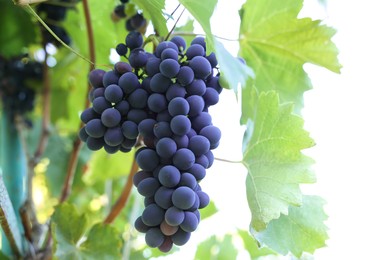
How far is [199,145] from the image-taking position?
1.74ft

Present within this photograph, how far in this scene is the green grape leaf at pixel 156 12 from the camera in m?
0.57

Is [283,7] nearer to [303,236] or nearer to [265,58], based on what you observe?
[265,58]

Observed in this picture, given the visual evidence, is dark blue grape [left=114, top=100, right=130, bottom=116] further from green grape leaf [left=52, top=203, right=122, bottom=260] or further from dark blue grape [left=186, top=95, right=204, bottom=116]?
green grape leaf [left=52, top=203, right=122, bottom=260]

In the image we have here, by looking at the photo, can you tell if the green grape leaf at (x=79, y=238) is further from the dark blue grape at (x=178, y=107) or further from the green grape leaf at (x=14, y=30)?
the green grape leaf at (x=14, y=30)

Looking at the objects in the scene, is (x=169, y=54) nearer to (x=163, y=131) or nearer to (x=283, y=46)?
(x=163, y=131)

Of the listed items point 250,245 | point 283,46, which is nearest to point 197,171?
point 283,46

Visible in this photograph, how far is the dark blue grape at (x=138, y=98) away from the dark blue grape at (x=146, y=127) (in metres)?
0.02

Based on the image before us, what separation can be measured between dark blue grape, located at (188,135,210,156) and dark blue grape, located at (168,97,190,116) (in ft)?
0.11

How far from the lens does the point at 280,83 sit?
80 centimetres

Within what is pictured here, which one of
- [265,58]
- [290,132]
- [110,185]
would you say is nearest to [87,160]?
[110,185]

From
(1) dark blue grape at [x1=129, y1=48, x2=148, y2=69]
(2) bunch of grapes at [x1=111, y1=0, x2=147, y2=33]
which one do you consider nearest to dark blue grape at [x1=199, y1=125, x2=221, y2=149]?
(1) dark blue grape at [x1=129, y1=48, x2=148, y2=69]

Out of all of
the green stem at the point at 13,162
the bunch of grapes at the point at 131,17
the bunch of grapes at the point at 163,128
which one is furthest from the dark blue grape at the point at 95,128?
the green stem at the point at 13,162

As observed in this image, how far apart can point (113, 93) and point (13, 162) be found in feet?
1.77

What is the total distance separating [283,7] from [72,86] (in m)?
0.59
